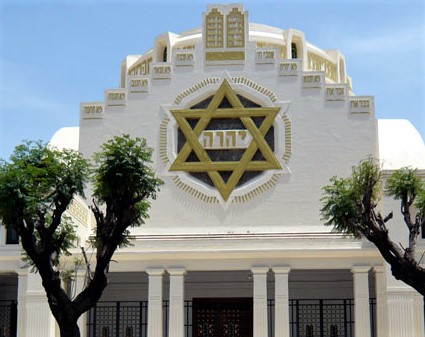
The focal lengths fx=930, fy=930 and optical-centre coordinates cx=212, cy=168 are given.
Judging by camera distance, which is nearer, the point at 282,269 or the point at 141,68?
the point at 282,269

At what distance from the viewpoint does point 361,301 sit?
29.2 metres

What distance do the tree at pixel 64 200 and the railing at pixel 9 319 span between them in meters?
9.06

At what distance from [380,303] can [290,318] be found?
3.78 meters

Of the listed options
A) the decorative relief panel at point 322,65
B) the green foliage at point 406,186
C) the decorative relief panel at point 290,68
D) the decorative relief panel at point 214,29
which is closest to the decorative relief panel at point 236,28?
the decorative relief panel at point 214,29

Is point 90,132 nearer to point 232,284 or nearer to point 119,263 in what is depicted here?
point 119,263

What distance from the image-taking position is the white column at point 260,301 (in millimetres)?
29031

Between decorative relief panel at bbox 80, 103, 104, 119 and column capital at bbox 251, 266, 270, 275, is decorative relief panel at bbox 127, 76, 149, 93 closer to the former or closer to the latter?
decorative relief panel at bbox 80, 103, 104, 119

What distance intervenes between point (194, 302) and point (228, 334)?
5.38 feet

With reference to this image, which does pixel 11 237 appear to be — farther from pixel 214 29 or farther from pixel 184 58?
pixel 214 29

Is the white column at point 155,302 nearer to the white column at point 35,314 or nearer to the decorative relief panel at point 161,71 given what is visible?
the white column at point 35,314

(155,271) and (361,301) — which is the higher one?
(155,271)

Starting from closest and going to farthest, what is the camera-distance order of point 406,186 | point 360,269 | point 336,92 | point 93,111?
point 406,186, point 360,269, point 336,92, point 93,111

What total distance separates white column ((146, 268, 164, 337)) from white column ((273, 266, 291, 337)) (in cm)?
365

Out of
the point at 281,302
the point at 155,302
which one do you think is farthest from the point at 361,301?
the point at 155,302
